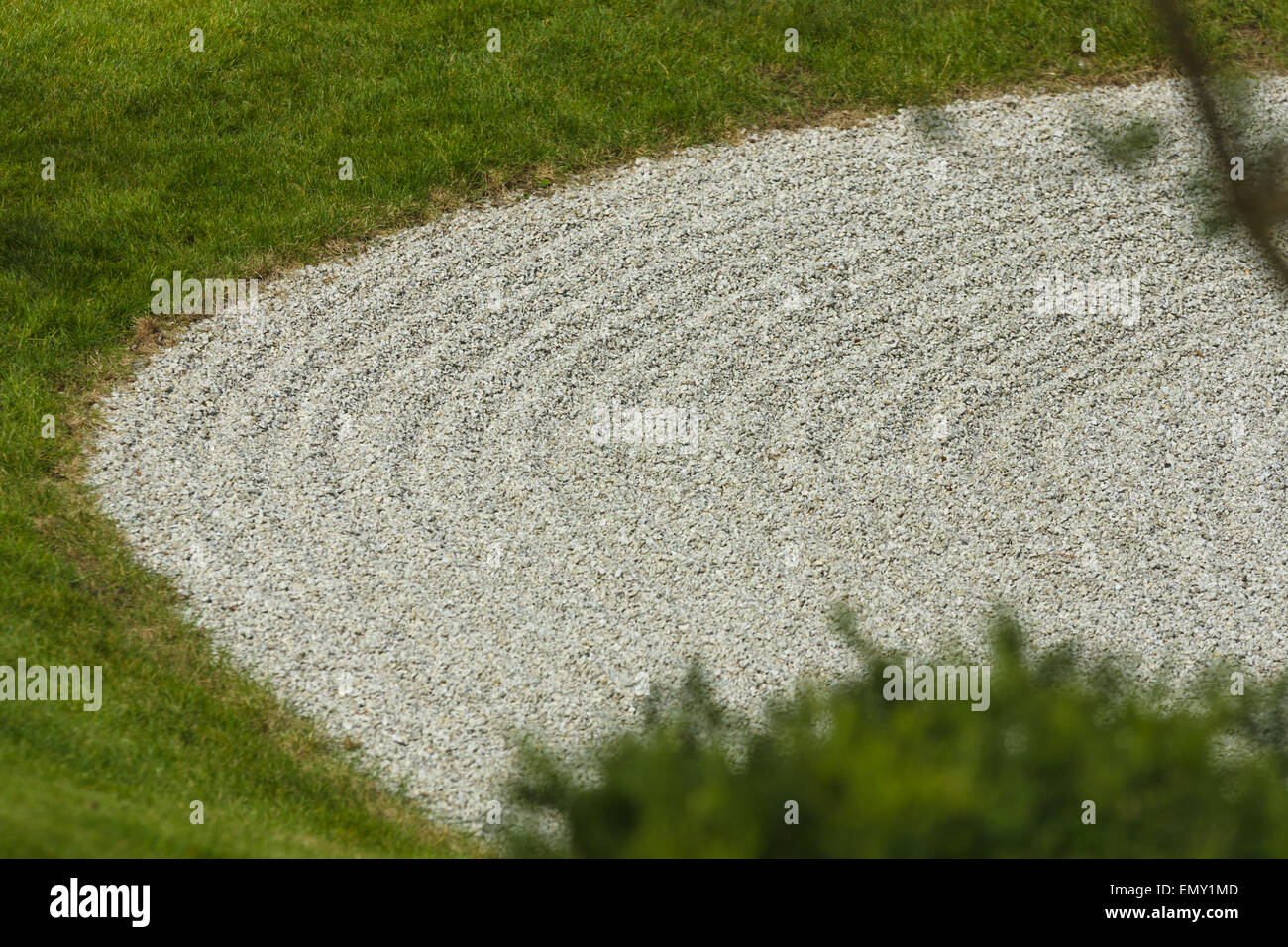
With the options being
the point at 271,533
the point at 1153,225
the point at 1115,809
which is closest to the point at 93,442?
the point at 271,533

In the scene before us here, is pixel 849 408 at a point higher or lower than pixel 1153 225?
lower

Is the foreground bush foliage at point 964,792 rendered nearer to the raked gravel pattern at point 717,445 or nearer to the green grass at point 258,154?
the green grass at point 258,154

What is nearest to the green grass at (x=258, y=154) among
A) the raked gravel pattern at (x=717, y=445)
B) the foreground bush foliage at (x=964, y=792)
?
the raked gravel pattern at (x=717, y=445)

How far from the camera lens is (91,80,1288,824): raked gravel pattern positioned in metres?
6.86

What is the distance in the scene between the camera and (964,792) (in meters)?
3.06

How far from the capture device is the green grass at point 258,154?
5.82 m

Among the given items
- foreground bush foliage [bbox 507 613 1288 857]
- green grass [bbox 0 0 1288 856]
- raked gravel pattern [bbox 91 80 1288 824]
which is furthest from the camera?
raked gravel pattern [bbox 91 80 1288 824]

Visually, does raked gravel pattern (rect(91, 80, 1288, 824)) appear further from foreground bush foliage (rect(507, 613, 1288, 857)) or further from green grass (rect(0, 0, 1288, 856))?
foreground bush foliage (rect(507, 613, 1288, 857))

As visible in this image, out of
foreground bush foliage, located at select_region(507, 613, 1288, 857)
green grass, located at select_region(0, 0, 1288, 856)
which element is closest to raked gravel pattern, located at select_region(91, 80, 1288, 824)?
green grass, located at select_region(0, 0, 1288, 856)

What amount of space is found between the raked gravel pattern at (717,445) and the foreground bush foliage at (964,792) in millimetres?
2885

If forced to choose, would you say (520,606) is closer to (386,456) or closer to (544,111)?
(386,456)

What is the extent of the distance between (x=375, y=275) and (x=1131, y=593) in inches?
266

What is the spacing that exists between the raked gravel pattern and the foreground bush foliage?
9.46ft
